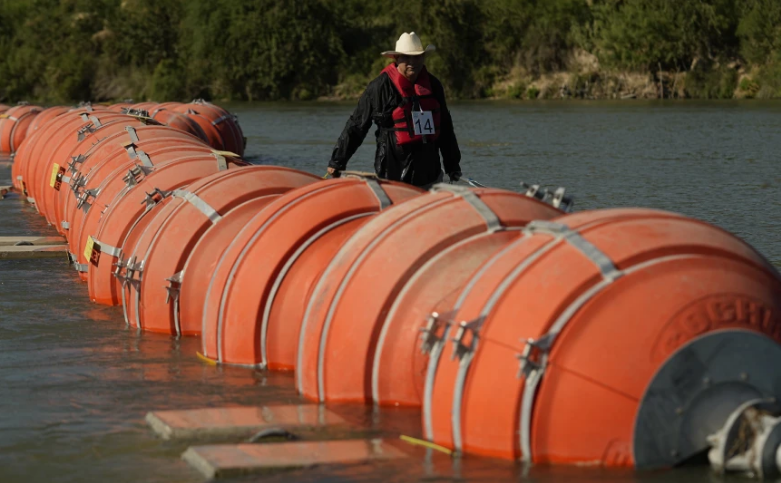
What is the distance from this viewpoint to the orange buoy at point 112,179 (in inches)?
451

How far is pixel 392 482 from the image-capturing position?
5.92m

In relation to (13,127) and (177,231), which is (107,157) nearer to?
(177,231)

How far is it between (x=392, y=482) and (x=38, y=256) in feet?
29.3

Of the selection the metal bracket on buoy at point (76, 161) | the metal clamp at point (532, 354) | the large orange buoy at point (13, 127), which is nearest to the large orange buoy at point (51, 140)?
the metal bracket on buoy at point (76, 161)

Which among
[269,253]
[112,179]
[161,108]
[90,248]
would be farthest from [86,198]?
[161,108]

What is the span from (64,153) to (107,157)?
442 cm

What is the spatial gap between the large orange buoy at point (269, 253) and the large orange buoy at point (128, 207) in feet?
7.02

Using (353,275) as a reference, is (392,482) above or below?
below

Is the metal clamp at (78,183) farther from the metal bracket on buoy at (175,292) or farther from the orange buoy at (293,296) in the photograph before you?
the orange buoy at (293,296)

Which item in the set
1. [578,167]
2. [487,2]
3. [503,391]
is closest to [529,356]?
[503,391]

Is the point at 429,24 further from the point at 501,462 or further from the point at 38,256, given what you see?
the point at 501,462

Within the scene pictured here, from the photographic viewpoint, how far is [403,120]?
10.1m

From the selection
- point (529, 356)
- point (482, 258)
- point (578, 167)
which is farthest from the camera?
point (578, 167)

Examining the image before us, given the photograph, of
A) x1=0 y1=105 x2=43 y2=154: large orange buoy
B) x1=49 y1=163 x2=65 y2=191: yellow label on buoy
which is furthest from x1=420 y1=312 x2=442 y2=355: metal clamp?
x1=0 y1=105 x2=43 y2=154: large orange buoy
